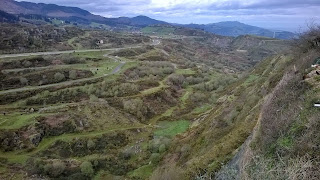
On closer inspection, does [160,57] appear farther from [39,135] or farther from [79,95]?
[39,135]

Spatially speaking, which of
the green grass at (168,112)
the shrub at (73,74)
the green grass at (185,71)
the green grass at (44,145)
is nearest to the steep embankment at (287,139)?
the green grass at (44,145)

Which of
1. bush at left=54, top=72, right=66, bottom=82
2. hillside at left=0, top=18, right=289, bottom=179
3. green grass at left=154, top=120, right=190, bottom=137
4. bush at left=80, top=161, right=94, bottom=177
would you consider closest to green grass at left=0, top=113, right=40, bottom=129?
hillside at left=0, top=18, right=289, bottom=179

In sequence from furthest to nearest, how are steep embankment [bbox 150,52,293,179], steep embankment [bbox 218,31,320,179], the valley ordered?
steep embankment [bbox 150,52,293,179]
the valley
steep embankment [bbox 218,31,320,179]

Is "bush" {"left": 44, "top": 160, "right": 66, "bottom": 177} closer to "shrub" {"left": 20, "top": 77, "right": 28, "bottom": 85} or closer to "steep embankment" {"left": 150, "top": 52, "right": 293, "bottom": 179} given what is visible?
"steep embankment" {"left": 150, "top": 52, "right": 293, "bottom": 179}

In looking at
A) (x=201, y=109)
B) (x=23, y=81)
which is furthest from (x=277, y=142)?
(x=23, y=81)

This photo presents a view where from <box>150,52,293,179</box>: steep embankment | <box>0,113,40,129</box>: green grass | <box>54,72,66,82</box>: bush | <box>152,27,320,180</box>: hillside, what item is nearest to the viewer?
<box>152,27,320,180</box>: hillside

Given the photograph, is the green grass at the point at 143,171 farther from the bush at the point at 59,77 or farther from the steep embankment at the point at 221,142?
the bush at the point at 59,77
